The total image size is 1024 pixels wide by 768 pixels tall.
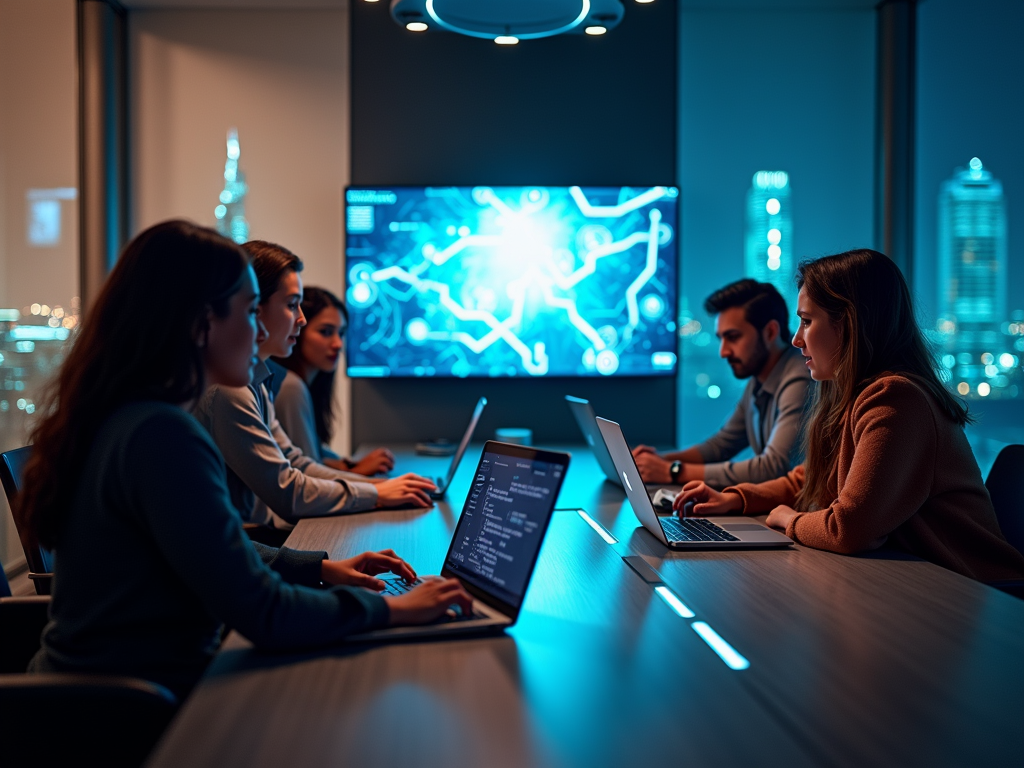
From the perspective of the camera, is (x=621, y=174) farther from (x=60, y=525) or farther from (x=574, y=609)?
(x=60, y=525)

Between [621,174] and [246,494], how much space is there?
275 cm

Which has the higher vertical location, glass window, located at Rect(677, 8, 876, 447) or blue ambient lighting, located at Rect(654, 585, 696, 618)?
glass window, located at Rect(677, 8, 876, 447)

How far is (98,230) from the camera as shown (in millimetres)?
4512

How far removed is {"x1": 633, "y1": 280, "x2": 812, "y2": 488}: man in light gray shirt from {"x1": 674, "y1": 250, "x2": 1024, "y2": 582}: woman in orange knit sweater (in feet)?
2.25

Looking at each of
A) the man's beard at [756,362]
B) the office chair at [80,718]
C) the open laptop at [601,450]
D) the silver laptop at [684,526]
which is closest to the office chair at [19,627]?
the office chair at [80,718]

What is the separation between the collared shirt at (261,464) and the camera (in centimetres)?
223

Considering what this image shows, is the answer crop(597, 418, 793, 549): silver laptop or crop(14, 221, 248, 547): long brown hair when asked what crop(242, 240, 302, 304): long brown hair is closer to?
crop(597, 418, 793, 549): silver laptop

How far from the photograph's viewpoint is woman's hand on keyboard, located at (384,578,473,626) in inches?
52.1

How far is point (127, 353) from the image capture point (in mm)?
1292

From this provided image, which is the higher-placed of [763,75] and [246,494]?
[763,75]

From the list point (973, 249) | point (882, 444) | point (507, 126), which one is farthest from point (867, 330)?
point (507, 126)

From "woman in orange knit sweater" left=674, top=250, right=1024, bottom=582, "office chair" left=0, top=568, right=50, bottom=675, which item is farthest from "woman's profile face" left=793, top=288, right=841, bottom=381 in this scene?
"office chair" left=0, top=568, right=50, bottom=675

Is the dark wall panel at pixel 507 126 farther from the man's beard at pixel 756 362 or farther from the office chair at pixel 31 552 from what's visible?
the office chair at pixel 31 552

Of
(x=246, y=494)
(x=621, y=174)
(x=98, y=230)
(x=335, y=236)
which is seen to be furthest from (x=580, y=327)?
(x=98, y=230)
